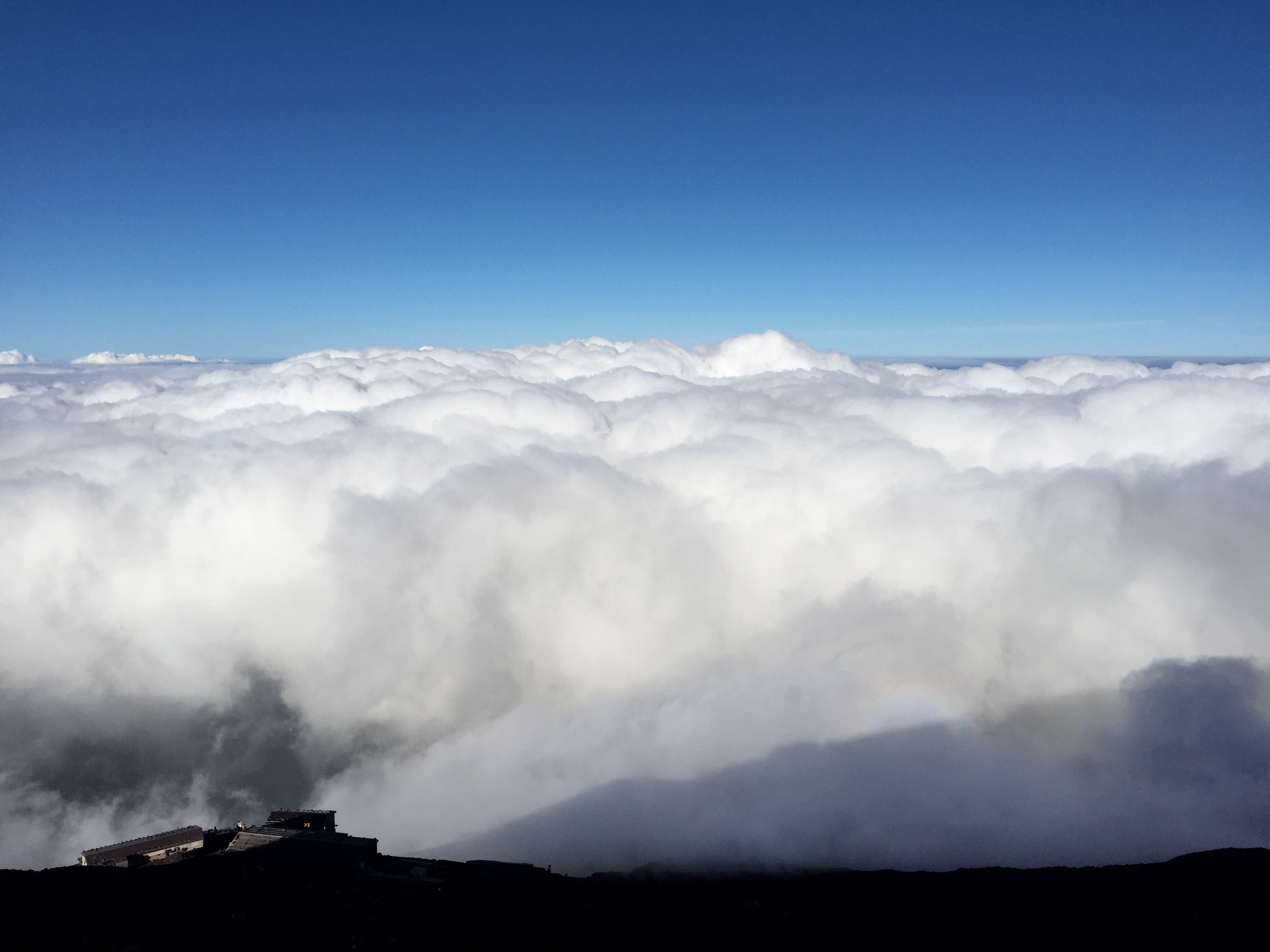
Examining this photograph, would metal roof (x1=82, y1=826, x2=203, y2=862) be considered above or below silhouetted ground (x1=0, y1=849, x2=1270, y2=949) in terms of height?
above

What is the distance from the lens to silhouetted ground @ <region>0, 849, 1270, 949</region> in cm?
3500

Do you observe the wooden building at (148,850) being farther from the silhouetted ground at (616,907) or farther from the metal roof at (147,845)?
the silhouetted ground at (616,907)

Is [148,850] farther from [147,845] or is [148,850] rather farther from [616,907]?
A: [616,907]

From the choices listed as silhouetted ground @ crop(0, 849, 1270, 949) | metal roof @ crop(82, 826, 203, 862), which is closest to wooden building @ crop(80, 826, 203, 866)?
metal roof @ crop(82, 826, 203, 862)

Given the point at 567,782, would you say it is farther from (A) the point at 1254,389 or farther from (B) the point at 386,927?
(A) the point at 1254,389

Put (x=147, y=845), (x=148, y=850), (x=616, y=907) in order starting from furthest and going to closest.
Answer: (x=616, y=907) < (x=147, y=845) < (x=148, y=850)

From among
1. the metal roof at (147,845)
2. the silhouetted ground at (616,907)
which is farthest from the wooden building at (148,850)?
the silhouetted ground at (616,907)

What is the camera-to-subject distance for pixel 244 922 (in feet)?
115

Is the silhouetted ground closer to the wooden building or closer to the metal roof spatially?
the wooden building

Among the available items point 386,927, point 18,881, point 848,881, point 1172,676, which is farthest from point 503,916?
point 1172,676

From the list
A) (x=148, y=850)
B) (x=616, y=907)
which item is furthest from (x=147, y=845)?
(x=616, y=907)

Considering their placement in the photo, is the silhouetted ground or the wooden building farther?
the wooden building

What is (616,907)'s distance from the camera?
5434 centimetres

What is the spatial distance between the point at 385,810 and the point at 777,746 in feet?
206
